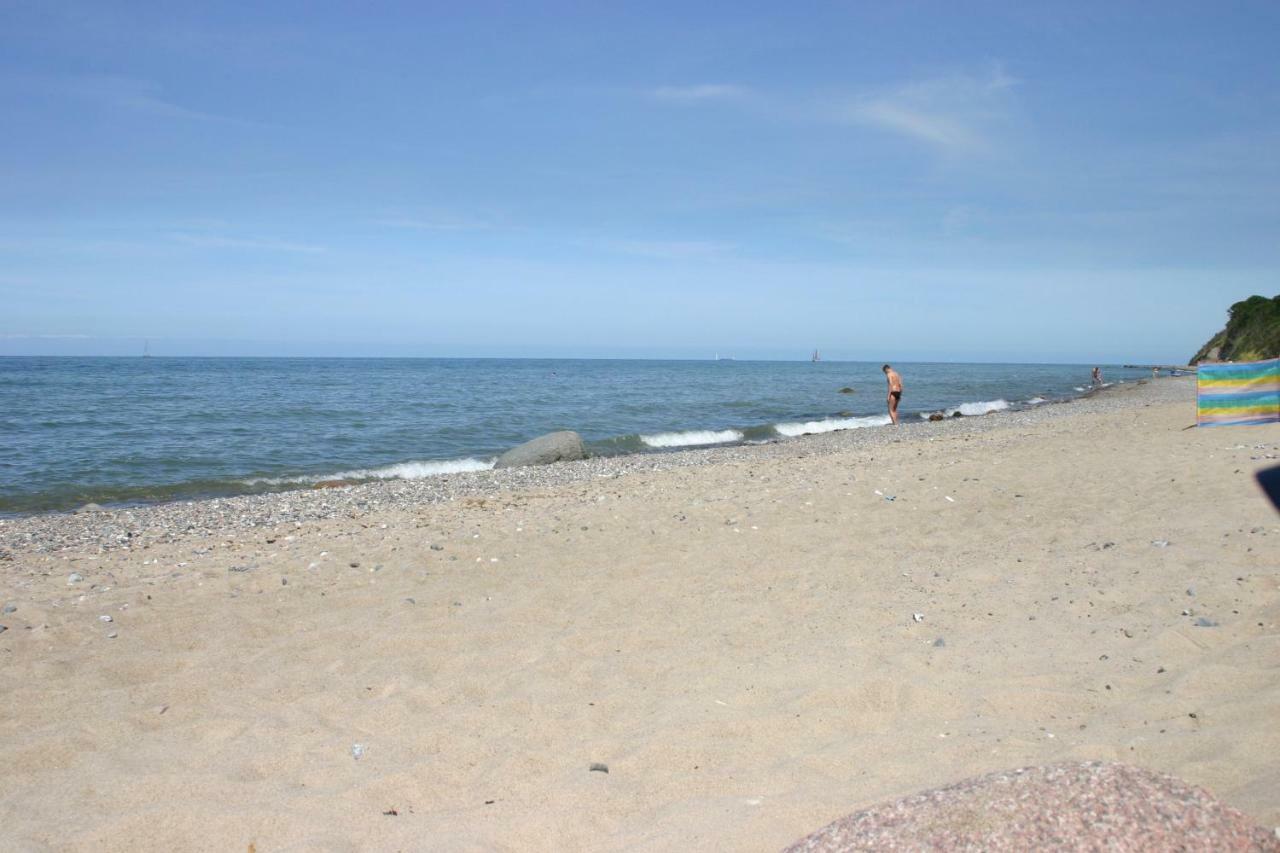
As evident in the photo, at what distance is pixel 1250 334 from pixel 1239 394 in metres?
36.7

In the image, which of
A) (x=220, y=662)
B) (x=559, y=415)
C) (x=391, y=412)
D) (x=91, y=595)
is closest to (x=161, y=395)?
(x=391, y=412)

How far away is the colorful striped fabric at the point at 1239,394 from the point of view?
1338 centimetres

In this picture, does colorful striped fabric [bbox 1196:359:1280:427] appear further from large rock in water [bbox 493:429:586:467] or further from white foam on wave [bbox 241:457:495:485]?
white foam on wave [bbox 241:457:495:485]

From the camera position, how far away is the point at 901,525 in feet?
26.9

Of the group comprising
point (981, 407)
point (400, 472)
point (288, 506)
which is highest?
point (981, 407)

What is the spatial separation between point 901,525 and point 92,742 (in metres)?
6.68

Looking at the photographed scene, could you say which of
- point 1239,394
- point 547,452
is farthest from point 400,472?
point 1239,394

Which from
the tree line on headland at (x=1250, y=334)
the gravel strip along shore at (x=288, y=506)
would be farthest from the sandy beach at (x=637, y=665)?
the tree line on headland at (x=1250, y=334)

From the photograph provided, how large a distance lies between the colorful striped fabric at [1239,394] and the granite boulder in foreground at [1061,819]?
13.3 m

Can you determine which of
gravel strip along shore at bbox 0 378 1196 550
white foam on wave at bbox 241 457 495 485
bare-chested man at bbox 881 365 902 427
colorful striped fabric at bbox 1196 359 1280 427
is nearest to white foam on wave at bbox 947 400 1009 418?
bare-chested man at bbox 881 365 902 427

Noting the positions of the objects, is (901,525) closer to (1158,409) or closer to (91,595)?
(91,595)

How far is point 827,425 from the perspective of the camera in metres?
27.3

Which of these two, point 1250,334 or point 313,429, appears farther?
point 1250,334

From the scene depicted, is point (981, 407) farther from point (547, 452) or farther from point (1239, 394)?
point (547, 452)
